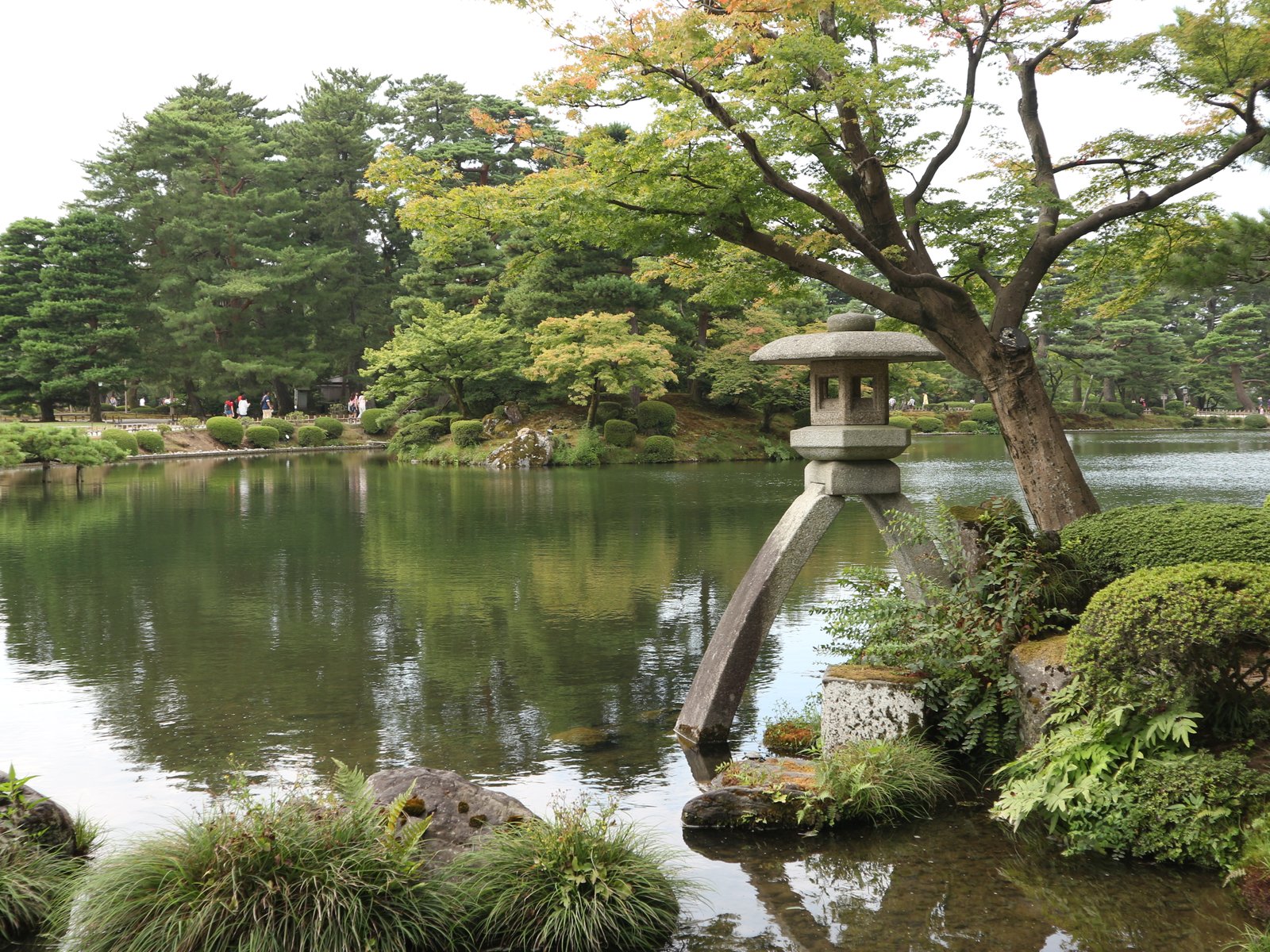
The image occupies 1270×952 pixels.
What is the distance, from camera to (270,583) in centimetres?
1173

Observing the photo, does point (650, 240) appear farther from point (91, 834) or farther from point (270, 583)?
point (91, 834)

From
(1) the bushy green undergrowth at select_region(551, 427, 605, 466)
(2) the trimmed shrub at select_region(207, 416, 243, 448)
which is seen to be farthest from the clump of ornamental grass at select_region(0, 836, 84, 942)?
(2) the trimmed shrub at select_region(207, 416, 243, 448)

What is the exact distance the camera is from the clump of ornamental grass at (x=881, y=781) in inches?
189

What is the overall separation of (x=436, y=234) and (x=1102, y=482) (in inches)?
695

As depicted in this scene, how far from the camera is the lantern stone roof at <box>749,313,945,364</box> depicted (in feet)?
19.0

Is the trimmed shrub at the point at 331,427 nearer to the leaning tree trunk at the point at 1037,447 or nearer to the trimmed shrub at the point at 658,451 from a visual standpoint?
the trimmed shrub at the point at 658,451

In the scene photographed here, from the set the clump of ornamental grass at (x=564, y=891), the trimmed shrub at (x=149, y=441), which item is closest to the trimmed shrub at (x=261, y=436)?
the trimmed shrub at (x=149, y=441)

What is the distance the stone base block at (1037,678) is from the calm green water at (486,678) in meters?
0.51

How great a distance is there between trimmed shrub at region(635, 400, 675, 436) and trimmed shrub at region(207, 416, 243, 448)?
16.0 meters

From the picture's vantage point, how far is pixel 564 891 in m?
3.69

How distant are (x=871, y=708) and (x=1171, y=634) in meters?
1.63

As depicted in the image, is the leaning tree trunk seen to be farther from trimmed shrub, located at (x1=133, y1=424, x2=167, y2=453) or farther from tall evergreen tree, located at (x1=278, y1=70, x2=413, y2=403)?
tall evergreen tree, located at (x1=278, y1=70, x2=413, y2=403)

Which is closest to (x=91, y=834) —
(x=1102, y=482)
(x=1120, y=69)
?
(x=1120, y=69)

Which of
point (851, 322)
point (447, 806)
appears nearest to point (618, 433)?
point (851, 322)
